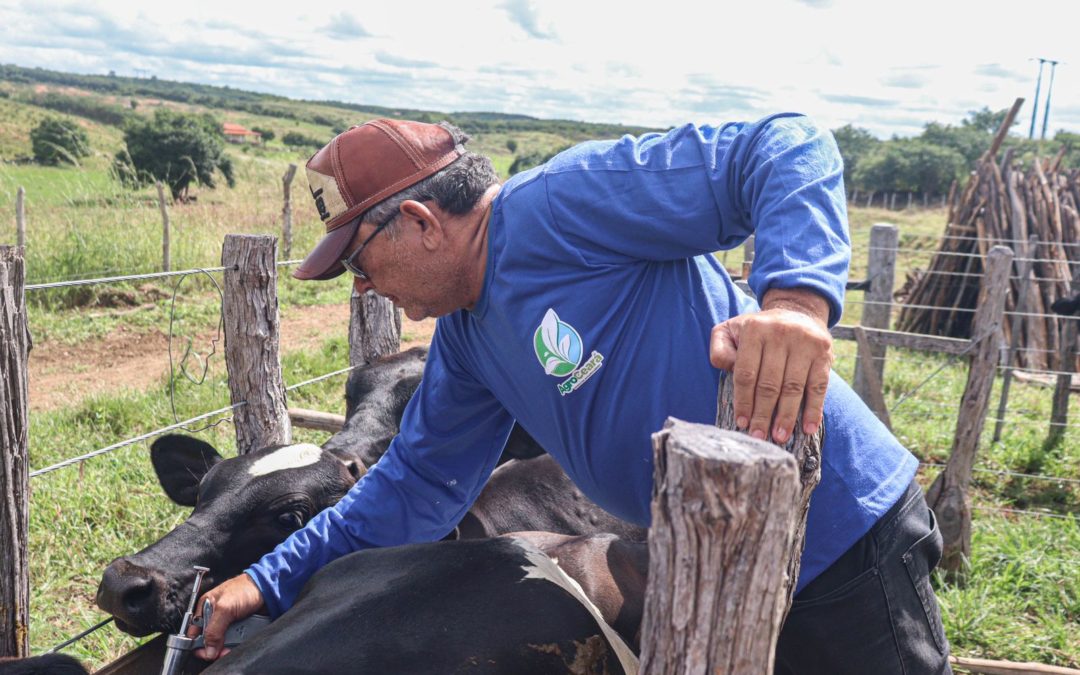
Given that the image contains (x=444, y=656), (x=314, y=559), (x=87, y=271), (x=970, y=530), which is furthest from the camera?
(x=87, y=271)

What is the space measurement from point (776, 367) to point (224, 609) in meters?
1.64

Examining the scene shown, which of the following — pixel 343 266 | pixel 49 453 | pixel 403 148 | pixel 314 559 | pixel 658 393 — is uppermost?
pixel 403 148

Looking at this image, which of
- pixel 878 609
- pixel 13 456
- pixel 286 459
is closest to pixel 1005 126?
pixel 286 459

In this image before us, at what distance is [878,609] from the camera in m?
1.85

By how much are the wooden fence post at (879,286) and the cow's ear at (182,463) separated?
5.19 metres

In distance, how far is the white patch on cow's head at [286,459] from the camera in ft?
10.8

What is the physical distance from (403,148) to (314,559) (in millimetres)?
1196

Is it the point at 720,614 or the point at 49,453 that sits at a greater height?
the point at 720,614

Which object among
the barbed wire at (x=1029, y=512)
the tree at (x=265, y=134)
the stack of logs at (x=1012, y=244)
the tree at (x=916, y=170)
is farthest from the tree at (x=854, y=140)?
the barbed wire at (x=1029, y=512)

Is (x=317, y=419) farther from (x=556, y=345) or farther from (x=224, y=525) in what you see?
(x=556, y=345)

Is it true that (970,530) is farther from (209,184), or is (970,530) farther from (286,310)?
(209,184)

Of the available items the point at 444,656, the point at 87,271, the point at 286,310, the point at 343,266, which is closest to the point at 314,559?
the point at 444,656

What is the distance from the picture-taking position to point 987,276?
5164 mm

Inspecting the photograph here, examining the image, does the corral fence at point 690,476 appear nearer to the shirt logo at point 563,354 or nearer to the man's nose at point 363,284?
the shirt logo at point 563,354
